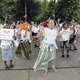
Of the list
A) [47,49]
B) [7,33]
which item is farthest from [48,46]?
[7,33]

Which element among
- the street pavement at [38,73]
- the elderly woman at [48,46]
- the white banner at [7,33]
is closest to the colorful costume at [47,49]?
the elderly woman at [48,46]

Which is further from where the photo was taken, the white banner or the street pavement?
the white banner

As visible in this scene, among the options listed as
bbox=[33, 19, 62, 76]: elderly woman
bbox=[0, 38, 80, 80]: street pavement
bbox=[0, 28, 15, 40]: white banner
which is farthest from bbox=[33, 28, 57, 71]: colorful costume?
bbox=[0, 28, 15, 40]: white banner

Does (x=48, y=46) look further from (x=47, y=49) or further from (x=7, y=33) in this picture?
(x=7, y=33)

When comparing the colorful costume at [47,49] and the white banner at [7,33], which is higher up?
the white banner at [7,33]

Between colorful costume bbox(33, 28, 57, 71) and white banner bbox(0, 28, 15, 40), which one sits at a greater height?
white banner bbox(0, 28, 15, 40)

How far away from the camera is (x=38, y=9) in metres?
19.2

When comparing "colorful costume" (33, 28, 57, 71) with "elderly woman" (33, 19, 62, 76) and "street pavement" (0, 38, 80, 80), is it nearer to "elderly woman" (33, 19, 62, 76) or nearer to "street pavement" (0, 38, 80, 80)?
"elderly woman" (33, 19, 62, 76)

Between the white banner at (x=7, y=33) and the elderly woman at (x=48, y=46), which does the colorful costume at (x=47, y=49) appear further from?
the white banner at (x=7, y=33)

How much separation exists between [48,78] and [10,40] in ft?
5.36

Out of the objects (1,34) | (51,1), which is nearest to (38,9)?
(51,1)

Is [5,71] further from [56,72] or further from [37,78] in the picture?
[56,72]

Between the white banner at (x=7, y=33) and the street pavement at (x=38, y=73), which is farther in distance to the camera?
the white banner at (x=7, y=33)

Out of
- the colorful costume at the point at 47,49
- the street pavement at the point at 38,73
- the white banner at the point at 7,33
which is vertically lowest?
the street pavement at the point at 38,73
